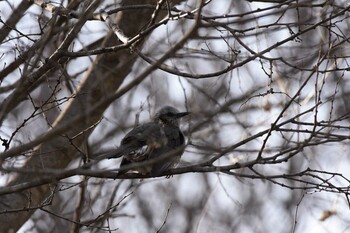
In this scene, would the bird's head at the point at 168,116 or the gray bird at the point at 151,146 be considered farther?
the bird's head at the point at 168,116

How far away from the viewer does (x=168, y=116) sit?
7617mm

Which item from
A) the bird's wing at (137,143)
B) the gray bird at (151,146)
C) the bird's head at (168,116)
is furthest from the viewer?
the bird's head at (168,116)

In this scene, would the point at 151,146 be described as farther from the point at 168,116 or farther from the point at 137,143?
the point at 168,116

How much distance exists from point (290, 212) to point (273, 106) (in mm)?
3881

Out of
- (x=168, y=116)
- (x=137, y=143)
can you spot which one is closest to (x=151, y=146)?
(x=137, y=143)

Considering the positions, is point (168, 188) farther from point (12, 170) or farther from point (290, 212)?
point (12, 170)

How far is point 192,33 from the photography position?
377 cm

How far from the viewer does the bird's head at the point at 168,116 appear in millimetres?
7537

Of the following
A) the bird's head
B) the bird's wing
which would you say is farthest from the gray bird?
the bird's head

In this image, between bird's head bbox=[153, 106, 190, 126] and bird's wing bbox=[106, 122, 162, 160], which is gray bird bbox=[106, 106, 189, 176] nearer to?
bird's wing bbox=[106, 122, 162, 160]

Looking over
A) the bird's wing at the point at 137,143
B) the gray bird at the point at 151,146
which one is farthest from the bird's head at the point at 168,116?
the bird's wing at the point at 137,143

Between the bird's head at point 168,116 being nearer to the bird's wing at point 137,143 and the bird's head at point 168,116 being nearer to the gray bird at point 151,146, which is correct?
the gray bird at point 151,146

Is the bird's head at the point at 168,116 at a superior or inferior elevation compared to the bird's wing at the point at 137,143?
superior

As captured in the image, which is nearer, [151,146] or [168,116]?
[151,146]
